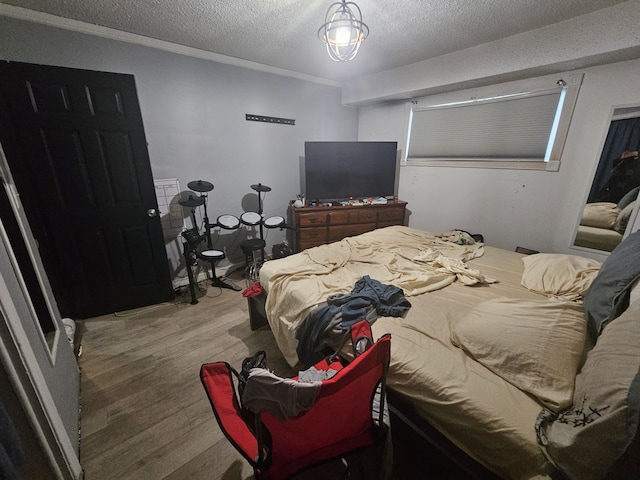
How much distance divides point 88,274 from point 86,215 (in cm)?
54

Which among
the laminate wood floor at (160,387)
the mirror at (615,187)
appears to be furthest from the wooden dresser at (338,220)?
the mirror at (615,187)

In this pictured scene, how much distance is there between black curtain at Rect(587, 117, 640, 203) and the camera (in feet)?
6.68

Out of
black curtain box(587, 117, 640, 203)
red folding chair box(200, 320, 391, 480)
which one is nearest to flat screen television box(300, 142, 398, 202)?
black curtain box(587, 117, 640, 203)

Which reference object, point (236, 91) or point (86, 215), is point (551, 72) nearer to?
point (236, 91)

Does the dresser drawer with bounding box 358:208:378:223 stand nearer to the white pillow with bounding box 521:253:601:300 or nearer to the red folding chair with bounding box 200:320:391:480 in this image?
the white pillow with bounding box 521:253:601:300

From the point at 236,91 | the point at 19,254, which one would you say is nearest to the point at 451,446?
the point at 19,254

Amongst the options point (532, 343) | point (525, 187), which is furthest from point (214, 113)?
point (525, 187)

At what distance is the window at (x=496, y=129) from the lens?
2.44 m

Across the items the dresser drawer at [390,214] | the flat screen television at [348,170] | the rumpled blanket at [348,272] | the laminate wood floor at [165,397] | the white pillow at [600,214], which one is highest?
the flat screen television at [348,170]

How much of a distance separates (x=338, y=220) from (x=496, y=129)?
2.02m

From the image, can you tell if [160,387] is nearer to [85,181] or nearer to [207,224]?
[207,224]

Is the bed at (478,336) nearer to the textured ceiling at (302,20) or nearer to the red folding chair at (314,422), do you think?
the red folding chair at (314,422)

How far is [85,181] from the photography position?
2170 mm

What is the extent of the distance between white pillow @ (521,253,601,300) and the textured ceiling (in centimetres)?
178
